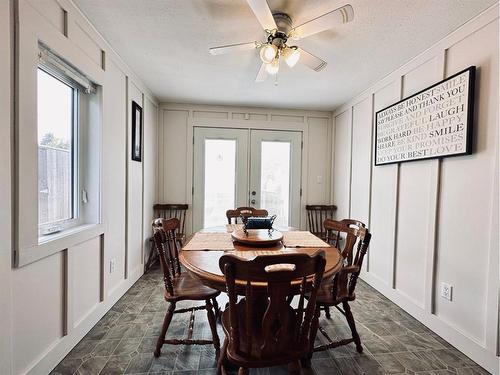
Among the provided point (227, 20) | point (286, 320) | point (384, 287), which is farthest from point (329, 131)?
point (286, 320)

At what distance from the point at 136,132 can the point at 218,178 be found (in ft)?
4.59

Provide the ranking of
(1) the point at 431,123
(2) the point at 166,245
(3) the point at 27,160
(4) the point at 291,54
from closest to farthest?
1. (3) the point at 27,160
2. (4) the point at 291,54
3. (2) the point at 166,245
4. (1) the point at 431,123

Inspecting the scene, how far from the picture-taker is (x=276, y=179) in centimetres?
400

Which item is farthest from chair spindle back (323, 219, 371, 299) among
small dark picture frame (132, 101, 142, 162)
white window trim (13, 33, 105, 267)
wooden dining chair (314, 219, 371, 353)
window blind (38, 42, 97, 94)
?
small dark picture frame (132, 101, 142, 162)

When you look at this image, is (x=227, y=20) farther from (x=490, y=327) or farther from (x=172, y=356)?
(x=490, y=327)

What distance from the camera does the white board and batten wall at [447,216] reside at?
5.46 ft

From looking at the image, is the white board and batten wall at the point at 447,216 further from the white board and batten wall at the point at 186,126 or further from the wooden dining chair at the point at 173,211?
the wooden dining chair at the point at 173,211

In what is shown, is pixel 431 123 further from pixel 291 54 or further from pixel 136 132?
pixel 136 132

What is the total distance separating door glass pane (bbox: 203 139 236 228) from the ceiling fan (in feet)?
6.52

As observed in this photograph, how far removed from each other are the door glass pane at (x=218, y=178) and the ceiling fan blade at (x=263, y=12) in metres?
2.37

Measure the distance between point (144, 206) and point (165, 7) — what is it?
2281 millimetres

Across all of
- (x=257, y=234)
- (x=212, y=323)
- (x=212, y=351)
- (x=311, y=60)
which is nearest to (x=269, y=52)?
(x=311, y=60)

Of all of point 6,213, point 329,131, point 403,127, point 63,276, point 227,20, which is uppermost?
point 227,20

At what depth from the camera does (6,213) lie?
1239 millimetres
